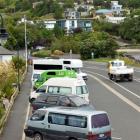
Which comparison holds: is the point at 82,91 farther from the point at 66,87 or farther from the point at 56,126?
the point at 56,126

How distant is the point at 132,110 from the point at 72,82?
3.83 meters

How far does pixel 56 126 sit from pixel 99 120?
172cm

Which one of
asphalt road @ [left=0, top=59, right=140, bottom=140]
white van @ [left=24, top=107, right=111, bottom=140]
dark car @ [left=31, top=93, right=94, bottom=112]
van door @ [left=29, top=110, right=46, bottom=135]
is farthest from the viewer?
dark car @ [left=31, top=93, right=94, bottom=112]

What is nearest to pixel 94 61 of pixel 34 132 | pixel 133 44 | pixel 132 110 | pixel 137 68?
pixel 137 68

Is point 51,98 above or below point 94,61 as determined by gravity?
above

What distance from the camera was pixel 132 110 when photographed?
3472 cm

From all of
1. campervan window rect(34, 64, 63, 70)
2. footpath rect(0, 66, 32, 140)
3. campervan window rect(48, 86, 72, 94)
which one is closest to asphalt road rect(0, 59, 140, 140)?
footpath rect(0, 66, 32, 140)

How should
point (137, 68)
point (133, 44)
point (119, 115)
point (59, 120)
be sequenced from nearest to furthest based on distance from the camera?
point (59, 120)
point (119, 115)
point (137, 68)
point (133, 44)

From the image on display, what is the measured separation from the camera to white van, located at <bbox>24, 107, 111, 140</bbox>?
2227 centimetres

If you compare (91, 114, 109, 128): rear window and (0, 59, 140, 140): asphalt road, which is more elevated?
(91, 114, 109, 128): rear window

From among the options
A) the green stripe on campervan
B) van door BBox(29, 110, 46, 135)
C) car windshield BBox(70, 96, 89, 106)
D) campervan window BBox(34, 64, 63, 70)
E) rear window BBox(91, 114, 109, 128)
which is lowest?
campervan window BBox(34, 64, 63, 70)

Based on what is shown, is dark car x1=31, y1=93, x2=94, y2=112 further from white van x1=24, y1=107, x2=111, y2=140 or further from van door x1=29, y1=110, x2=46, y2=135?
white van x1=24, y1=107, x2=111, y2=140

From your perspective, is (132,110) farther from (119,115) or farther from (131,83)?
(131,83)

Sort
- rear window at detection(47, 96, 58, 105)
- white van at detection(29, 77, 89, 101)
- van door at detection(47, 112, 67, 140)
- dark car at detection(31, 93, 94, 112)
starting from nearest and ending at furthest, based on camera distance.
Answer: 1. van door at detection(47, 112, 67, 140)
2. dark car at detection(31, 93, 94, 112)
3. rear window at detection(47, 96, 58, 105)
4. white van at detection(29, 77, 89, 101)
